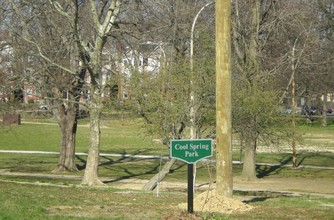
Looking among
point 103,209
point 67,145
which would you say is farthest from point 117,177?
point 103,209

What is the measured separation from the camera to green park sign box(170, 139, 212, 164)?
10531 millimetres

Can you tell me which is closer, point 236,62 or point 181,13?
point 236,62

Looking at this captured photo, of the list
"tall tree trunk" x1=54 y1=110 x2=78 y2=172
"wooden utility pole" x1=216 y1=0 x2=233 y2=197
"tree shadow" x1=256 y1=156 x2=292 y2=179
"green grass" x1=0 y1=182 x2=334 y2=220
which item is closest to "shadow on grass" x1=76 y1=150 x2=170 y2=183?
→ "tall tree trunk" x1=54 y1=110 x2=78 y2=172

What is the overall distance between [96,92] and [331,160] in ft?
79.7

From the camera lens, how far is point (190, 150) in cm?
1057

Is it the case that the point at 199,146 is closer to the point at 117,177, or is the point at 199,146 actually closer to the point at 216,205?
the point at 216,205

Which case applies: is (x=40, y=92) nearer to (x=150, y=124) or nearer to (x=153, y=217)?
(x=150, y=124)

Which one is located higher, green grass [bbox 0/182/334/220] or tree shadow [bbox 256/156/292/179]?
green grass [bbox 0/182/334/220]

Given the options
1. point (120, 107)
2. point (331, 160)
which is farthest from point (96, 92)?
point (331, 160)

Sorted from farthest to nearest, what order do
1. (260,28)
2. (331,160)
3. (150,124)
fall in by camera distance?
1. (331,160)
2. (260,28)
3. (150,124)

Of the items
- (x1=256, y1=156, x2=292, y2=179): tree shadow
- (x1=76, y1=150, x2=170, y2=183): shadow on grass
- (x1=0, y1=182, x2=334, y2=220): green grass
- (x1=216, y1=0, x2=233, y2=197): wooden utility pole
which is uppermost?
(x1=216, y1=0, x2=233, y2=197): wooden utility pole

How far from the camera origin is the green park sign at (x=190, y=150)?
1053 cm

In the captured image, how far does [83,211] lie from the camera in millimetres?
12344

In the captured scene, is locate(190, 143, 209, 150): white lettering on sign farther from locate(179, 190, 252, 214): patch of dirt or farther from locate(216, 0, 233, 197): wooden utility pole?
locate(216, 0, 233, 197): wooden utility pole
